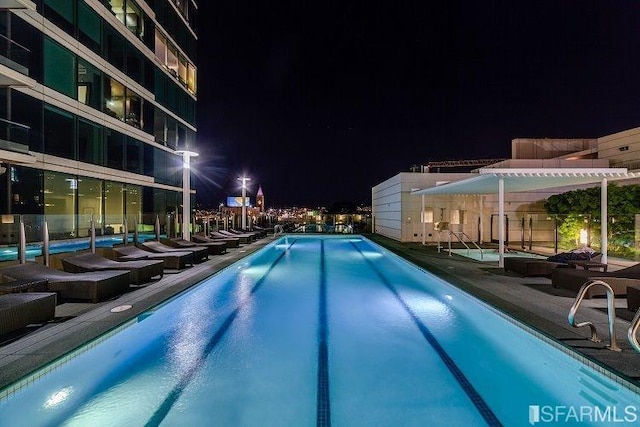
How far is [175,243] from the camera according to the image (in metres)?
10.9

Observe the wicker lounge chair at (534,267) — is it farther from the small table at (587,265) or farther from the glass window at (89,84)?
the glass window at (89,84)

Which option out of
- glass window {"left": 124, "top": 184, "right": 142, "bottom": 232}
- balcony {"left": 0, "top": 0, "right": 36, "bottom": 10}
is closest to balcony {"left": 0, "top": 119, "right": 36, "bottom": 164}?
balcony {"left": 0, "top": 0, "right": 36, "bottom": 10}

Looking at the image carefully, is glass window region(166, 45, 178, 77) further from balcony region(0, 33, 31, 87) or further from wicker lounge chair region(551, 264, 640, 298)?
wicker lounge chair region(551, 264, 640, 298)

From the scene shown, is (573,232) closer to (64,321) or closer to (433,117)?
(64,321)

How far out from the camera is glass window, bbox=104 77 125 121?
1566 centimetres

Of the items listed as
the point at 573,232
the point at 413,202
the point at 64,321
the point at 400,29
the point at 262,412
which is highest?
the point at 400,29

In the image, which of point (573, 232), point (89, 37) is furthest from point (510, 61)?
point (89, 37)

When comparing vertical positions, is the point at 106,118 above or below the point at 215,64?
below

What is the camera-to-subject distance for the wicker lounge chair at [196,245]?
10852 millimetres

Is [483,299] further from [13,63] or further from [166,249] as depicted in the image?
[13,63]

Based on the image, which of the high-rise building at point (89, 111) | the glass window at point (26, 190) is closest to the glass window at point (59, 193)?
the high-rise building at point (89, 111)

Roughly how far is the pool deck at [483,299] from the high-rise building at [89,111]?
135 inches

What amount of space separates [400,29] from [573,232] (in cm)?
2001

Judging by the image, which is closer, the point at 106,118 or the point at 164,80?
the point at 106,118
